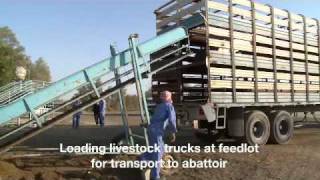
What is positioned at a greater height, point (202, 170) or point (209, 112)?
point (209, 112)

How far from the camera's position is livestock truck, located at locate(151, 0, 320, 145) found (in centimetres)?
1246

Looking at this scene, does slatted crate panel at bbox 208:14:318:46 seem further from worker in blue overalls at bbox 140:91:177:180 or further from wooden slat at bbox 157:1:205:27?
worker in blue overalls at bbox 140:91:177:180

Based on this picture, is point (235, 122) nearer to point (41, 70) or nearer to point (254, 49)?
point (254, 49)

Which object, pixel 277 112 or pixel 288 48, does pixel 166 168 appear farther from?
pixel 288 48

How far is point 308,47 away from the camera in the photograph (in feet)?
51.2

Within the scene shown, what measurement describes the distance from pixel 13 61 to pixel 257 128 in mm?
36421

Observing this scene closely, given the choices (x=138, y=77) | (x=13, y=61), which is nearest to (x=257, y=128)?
(x=138, y=77)

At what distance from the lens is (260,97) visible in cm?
1364

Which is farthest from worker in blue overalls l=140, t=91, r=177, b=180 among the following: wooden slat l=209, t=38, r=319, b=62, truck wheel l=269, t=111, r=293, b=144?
truck wheel l=269, t=111, r=293, b=144

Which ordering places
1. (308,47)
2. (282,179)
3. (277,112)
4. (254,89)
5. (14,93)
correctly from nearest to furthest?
(282,179) → (254,89) → (277,112) → (308,47) → (14,93)

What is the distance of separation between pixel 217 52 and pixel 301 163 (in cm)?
337

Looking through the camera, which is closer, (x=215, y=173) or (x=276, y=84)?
(x=215, y=173)

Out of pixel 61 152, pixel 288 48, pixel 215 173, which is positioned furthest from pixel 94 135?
pixel 215 173

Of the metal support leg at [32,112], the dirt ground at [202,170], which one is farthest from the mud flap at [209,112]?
the metal support leg at [32,112]
